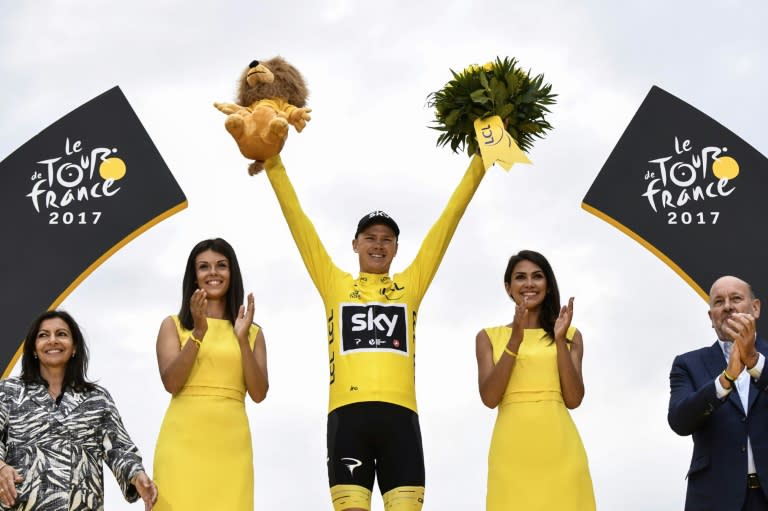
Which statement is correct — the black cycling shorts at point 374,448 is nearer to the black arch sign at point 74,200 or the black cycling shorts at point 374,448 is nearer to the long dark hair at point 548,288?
the long dark hair at point 548,288

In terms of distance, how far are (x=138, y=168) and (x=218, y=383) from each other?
2.64 metres

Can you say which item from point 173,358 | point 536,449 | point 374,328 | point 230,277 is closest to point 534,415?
point 536,449

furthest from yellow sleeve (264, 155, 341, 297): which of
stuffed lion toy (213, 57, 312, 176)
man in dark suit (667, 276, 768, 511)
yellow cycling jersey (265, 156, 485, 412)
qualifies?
man in dark suit (667, 276, 768, 511)

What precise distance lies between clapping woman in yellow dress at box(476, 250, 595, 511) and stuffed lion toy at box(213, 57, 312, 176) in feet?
5.87

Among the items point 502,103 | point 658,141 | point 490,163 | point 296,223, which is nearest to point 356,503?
point 296,223

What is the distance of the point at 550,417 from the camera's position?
21.4 ft

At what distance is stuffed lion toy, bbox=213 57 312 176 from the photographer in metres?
7.18

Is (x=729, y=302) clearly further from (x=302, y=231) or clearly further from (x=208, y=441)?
(x=208, y=441)

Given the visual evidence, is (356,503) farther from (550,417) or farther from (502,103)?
(502,103)

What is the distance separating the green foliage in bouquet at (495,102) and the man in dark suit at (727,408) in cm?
179

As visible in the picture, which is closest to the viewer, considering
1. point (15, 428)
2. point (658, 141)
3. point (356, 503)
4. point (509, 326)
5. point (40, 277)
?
point (15, 428)

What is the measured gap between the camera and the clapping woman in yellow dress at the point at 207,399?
6.25m

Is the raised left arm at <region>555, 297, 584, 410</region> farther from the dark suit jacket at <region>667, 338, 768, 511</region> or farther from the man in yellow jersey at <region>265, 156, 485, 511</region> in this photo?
the man in yellow jersey at <region>265, 156, 485, 511</region>

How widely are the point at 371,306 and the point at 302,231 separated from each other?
0.68m
